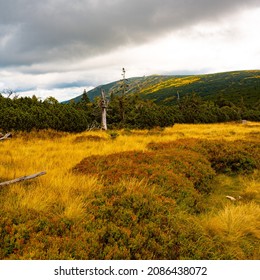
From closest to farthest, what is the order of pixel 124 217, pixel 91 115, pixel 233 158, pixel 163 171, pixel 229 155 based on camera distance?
pixel 124 217 < pixel 163 171 < pixel 233 158 < pixel 229 155 < pixel 91 115

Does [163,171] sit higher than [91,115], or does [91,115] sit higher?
[91,115]

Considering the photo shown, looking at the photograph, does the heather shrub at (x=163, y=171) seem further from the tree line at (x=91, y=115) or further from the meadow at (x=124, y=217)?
the tree line at (x=91, y=115)

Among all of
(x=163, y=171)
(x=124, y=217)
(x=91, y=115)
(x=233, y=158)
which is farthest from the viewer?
(x=91, y=115)

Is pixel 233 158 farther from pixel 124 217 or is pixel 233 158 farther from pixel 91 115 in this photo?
pixel 91 115

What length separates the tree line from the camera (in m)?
18.4

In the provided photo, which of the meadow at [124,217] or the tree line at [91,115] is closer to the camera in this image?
the meadow at [124,217]

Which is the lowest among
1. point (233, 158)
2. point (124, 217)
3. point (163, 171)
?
point (233, 158)

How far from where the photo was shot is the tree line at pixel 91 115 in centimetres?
1838

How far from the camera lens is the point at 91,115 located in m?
32.1

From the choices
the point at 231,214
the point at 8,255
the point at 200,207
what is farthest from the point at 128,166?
the point at 8,255

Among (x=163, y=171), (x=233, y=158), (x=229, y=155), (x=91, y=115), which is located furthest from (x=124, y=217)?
(x=91, y=115)

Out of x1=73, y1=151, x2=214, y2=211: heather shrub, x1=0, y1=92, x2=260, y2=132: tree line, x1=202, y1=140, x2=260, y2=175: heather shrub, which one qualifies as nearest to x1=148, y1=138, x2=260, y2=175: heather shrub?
x1=202, y1=140, x2=260, y2=175: heather shrub

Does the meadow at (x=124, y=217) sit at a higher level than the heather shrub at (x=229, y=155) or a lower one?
higher

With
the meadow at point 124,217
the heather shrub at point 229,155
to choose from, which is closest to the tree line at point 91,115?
the heather shrub at point 229,155
